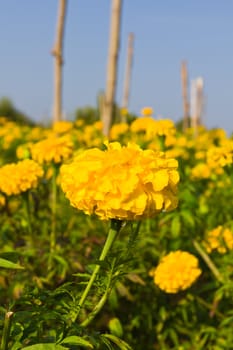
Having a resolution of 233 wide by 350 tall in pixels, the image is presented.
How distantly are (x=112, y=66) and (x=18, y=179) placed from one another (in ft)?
8.91

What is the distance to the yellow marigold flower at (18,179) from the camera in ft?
7.33

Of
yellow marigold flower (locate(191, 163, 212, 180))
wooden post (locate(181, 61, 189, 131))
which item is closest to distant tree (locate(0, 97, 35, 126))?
wooden post (locate(181, 61, 189, 131))

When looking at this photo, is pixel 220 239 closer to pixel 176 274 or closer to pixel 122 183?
pixel 176 274

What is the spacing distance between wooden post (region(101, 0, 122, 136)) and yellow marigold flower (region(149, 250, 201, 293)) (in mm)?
2342

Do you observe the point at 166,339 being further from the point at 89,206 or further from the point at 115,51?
the point at 115,51

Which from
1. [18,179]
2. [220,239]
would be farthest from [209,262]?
[18,179]

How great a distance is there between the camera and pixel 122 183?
121cm

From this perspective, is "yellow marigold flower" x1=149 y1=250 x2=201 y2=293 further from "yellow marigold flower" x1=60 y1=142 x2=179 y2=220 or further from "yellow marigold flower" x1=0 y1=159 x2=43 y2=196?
"yellow marigold flower" x1=60 y1=142 x2=179 y2=220

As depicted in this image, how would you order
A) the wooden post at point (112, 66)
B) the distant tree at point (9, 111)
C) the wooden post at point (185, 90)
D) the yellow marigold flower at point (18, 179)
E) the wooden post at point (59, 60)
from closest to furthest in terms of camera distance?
the yellow marigold flower at point (18, 179) → the wooden post at point (112, 66) → the wooden post at point (59, 60) → the wooden post at point (185, 90) → the distant tree at point (9, 111)

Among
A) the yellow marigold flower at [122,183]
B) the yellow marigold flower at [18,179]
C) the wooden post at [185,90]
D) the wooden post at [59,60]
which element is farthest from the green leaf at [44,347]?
the wooden post at [185,90]

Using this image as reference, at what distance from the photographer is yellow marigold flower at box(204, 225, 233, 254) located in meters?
2.61

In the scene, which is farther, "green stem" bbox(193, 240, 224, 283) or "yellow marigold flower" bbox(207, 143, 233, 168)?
"green stem" bbox(193, 240, 224, 283)

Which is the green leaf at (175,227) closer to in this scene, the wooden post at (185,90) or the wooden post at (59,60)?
the wooden post at (59,60)

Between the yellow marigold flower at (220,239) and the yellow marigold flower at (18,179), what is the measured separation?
834 mm
